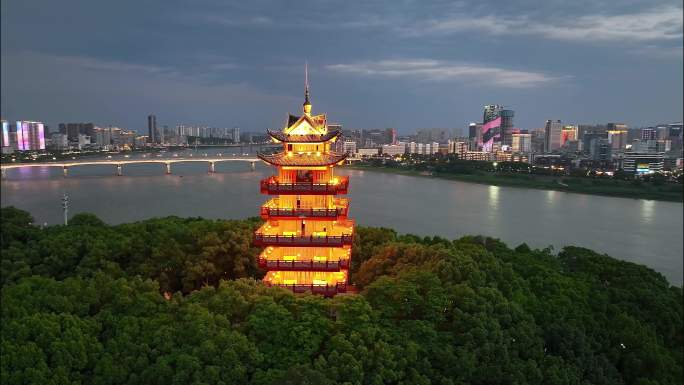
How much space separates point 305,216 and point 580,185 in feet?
98.9

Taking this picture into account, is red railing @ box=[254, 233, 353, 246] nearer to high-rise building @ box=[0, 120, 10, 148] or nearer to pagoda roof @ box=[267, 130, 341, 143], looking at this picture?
pagoda roof @ box=[267, 130, 341, 143]

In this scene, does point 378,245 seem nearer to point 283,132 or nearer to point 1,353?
point 283,132

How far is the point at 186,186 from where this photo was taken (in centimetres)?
3216

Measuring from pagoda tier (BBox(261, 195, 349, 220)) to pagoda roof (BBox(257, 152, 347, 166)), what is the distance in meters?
0.60

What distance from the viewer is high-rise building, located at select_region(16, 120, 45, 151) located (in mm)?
39628

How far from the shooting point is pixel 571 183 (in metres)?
34.8

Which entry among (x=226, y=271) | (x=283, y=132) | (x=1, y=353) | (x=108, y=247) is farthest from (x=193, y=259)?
(x=1, y=353)

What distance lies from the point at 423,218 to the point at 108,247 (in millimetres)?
14884

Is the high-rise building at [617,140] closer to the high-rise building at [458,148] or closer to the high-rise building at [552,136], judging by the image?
the high-rise building at [552,136]

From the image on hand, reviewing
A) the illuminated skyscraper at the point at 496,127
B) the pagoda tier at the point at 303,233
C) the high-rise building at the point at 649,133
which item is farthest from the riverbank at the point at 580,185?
the pagoda tier at the point at 303,233

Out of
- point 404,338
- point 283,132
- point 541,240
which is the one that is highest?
point 283,132

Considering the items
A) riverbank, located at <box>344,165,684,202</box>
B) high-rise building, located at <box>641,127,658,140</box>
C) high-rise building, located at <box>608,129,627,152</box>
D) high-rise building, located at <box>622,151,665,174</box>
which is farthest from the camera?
high-rise building, located at <box>641,127,658,140</box>

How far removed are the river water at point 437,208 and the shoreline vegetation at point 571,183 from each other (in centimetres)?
147

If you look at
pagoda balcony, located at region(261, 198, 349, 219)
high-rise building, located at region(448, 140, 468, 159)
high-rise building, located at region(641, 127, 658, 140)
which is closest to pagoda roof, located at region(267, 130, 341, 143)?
pagoda balcony, located at region(261, 198, 349, 219)
